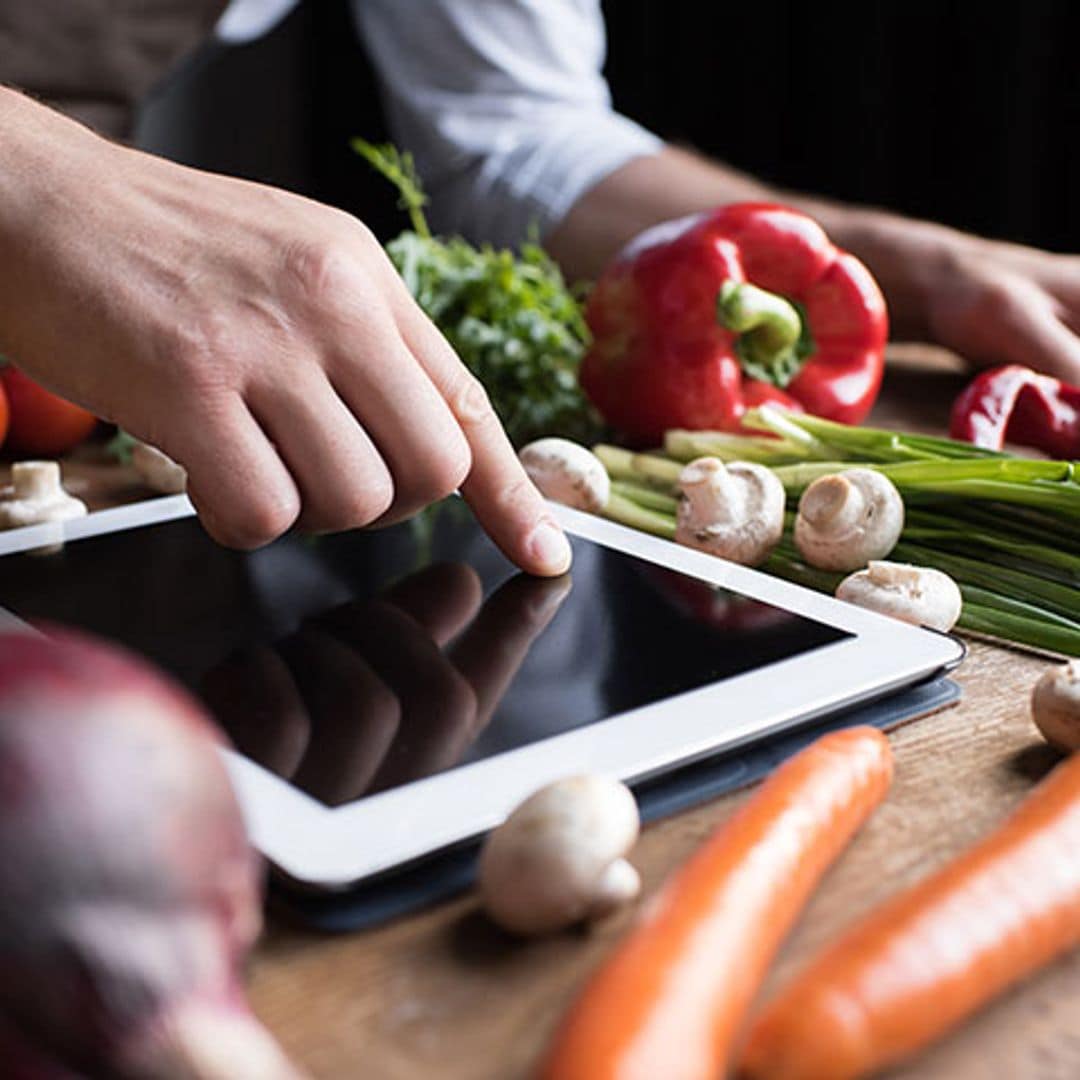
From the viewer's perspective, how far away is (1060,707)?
70cm

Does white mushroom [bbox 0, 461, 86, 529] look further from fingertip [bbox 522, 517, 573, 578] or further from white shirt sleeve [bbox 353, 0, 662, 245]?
white shirt sleeve [bbox 353, 0, 662, 245]

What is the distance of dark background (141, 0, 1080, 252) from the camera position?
108 inches

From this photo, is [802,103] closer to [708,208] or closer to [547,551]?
[708,208]

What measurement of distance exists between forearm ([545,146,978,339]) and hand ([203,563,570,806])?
3.16 ft

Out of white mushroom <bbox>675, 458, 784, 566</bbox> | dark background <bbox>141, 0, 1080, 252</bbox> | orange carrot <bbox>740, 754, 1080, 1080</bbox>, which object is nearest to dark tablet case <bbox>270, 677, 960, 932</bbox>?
orange carrot <bbox>740, 754, 1080, 1080</bbox>

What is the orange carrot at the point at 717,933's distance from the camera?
0.43 m

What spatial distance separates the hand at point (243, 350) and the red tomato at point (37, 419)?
41 centimetres

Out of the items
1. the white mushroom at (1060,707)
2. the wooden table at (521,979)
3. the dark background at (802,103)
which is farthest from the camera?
the dark background at (802,103)

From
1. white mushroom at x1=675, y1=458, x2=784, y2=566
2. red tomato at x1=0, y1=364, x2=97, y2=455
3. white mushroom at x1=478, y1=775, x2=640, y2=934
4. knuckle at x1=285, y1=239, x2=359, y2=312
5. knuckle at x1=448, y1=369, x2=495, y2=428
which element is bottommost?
red tomato at x1=0, y1=364, x2=97, y2=455

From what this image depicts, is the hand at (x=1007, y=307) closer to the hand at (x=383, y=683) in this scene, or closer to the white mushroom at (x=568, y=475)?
the white mushroom at (x=568, y=475)

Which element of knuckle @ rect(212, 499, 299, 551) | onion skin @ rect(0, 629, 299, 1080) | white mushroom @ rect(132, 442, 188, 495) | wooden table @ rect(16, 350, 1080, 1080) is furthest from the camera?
white mushroom @ rect(132, 442, 188, 495)

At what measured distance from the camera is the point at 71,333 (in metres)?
0.86

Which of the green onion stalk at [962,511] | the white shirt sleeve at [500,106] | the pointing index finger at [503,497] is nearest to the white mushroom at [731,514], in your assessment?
Result: the green onion stalk at [962,511]

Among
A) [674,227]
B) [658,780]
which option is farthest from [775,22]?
[658,780]
